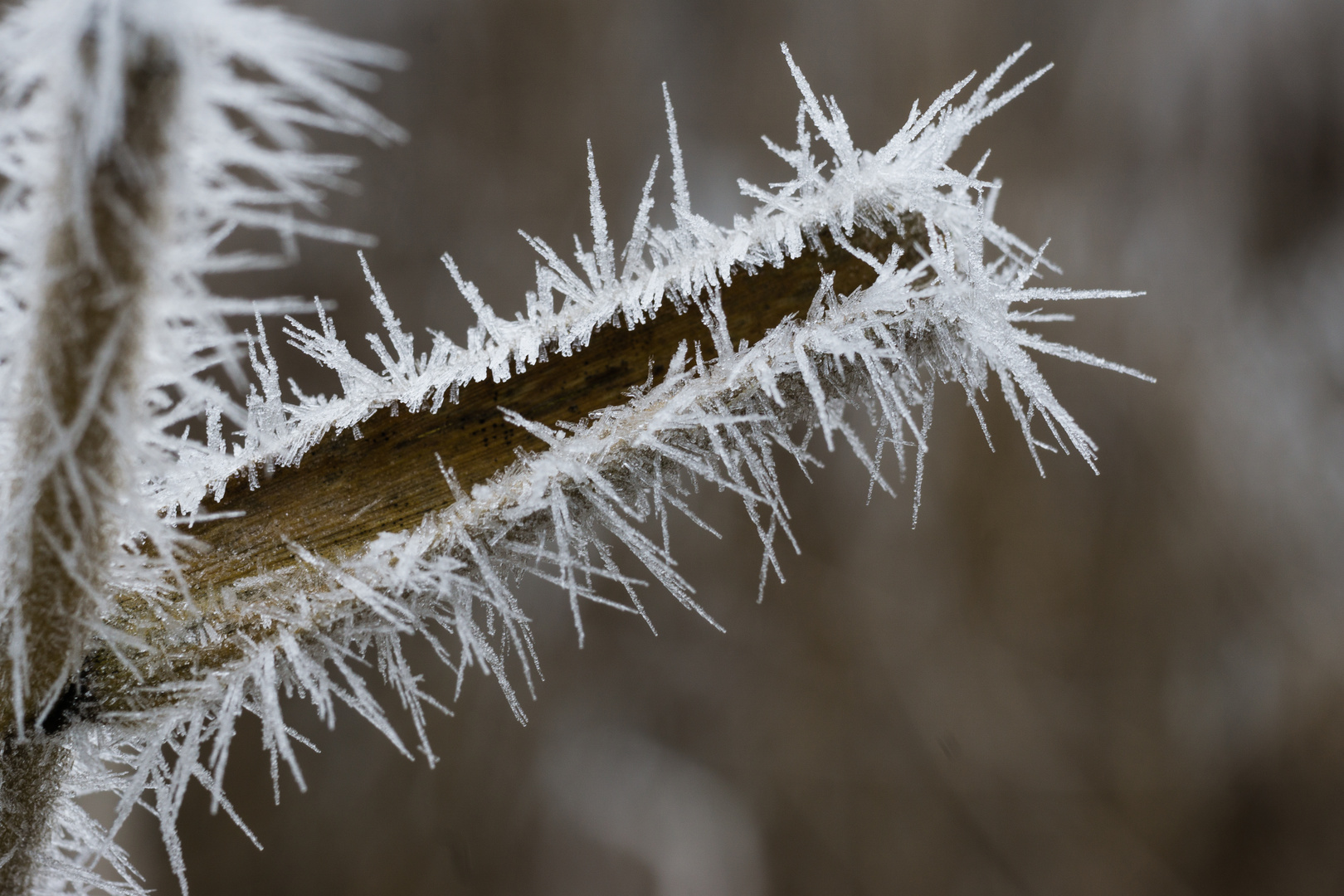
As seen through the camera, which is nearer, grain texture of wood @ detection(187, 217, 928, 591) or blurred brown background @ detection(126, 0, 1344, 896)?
grain texture of wood @ detection(187, 217, 928, 591)

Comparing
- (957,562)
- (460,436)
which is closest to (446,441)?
(460,436)

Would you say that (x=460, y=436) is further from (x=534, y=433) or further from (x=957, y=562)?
(x=957, y=562)

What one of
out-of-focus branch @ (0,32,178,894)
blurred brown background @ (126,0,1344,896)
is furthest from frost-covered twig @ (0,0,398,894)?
blurred brown background @ (126,0,1344,896)

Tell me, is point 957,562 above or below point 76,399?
below

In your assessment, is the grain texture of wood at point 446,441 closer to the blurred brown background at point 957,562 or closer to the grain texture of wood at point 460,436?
the grain texture of wood at point 460,436

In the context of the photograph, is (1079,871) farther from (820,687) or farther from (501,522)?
(501,522)

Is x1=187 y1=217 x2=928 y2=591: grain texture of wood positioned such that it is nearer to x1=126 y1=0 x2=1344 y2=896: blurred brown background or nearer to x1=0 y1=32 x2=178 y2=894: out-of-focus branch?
x1=0 y1=32 x2=178 y2=894: out-of-focus branch

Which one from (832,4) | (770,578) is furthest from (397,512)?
(832,4)
